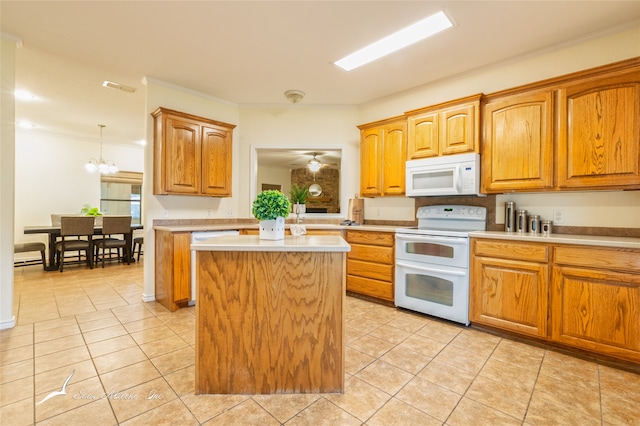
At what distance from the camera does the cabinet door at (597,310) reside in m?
2.03

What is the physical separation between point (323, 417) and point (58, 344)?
7.51 ft

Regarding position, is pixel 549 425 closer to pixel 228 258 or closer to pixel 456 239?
pixel 456 239

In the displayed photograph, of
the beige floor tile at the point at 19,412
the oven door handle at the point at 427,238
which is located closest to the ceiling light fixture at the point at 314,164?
the oven door handle at the point at 427,238

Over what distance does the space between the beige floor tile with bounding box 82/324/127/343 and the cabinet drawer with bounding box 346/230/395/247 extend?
254 cm

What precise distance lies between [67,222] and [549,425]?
649 centimetres

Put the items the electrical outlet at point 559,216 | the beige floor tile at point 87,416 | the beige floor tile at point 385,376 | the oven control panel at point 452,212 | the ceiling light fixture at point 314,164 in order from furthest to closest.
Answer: the ceiling light fixture at point 314,164
the oven control panel at point 452,212
the electrical outlet at point 559,216
the beige floor tile at point 385,376
the beige floor tile at point 87,416

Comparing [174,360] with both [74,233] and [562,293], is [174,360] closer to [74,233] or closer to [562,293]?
[562,293]

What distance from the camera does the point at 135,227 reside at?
233 inches

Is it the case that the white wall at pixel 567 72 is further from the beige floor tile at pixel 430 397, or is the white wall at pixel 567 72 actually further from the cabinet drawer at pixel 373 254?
the beige floor tile at pixel 430 397

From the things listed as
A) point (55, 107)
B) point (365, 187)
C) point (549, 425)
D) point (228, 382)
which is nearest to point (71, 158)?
point (55, 107)

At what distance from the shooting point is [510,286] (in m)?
2.54

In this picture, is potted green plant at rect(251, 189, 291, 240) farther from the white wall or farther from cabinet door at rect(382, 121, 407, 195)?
the white wall

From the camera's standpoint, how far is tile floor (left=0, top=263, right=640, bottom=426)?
159cm

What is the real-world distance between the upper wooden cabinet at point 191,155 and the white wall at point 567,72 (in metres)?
2.71
